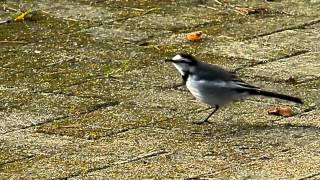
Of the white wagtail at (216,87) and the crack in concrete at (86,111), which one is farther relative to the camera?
the crack in concrete at (86,111)

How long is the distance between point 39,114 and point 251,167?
1.86 m

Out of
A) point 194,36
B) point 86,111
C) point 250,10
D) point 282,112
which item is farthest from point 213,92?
point 250,10

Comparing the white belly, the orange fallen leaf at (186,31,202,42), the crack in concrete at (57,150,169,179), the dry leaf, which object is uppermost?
the white belly

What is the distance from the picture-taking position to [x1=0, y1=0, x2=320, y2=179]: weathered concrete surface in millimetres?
6836

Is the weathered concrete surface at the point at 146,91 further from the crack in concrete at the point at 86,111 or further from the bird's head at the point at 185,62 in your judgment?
the bird's head at the point at 185,62

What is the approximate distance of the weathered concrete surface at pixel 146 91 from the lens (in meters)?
6.84

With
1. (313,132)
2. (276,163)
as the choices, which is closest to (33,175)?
(276,163)

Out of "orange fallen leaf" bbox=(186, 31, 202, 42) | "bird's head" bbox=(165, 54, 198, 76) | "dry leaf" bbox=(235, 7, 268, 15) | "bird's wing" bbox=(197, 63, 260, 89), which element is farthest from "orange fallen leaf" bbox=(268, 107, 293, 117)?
"dry leaf" bbox=(235, 7, 268, 15)

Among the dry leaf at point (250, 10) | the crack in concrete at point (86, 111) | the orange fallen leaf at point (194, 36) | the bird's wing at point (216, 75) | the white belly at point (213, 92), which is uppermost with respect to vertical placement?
the bird's wing at point (216, 75)

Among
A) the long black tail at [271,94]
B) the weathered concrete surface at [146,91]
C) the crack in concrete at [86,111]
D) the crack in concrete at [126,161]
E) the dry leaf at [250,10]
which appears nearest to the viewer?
the crack in concrete at [126,161]

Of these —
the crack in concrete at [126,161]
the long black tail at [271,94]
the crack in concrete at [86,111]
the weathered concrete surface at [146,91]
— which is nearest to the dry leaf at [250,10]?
the weathered concrete surface at [146,91]

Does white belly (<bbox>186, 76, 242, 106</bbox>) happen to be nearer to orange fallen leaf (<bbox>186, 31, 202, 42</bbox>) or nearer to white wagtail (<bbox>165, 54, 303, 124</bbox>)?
white wagtail (<bbox>165, 54, 303, 124</bbox>)

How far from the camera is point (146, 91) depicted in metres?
8.45

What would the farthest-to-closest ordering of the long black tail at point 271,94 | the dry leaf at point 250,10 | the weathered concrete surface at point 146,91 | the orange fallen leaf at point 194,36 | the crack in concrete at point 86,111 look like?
the dry leaf at point 250,10 → the orange fallen leaf at point 194,36 → the crack in concrete at point 86,111 → the long black tail at point 271,94 → the weathered concrete surface at point 146,91
